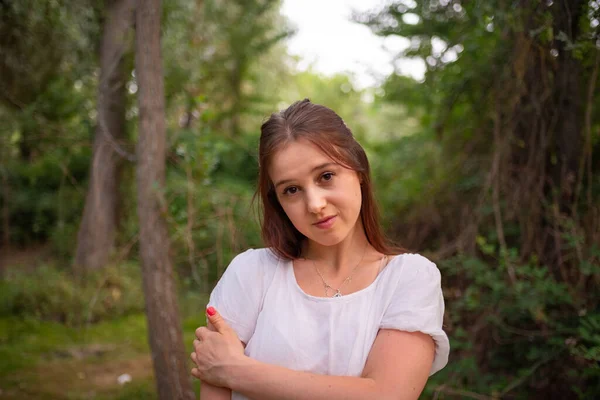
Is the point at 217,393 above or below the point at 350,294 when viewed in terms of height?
below

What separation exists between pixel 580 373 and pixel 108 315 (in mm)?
5138

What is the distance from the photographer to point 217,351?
5.57 ft

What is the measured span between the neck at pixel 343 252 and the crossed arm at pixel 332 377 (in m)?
0.31

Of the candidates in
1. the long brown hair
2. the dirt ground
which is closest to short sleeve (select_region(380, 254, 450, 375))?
the long brown hair

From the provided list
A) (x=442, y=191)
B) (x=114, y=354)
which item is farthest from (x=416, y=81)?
(x=114, y=354)

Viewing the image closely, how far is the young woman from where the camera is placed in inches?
62.7

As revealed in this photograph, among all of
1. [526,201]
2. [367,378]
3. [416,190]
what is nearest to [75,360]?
[416,190]

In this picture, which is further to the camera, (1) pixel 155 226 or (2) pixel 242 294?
(1) pixel 155 226

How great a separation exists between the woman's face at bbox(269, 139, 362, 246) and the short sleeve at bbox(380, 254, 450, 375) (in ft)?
0.79

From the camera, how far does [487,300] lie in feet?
11.6

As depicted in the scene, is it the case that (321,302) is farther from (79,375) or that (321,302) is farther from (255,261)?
(79,375)

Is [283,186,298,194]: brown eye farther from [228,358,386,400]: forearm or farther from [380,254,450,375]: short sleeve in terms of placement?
[228,358,386,400]: forearm

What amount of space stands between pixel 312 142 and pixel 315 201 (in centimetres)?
19

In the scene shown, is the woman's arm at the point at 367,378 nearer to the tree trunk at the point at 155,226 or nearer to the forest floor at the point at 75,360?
the tree trunk at the point at 155,226
